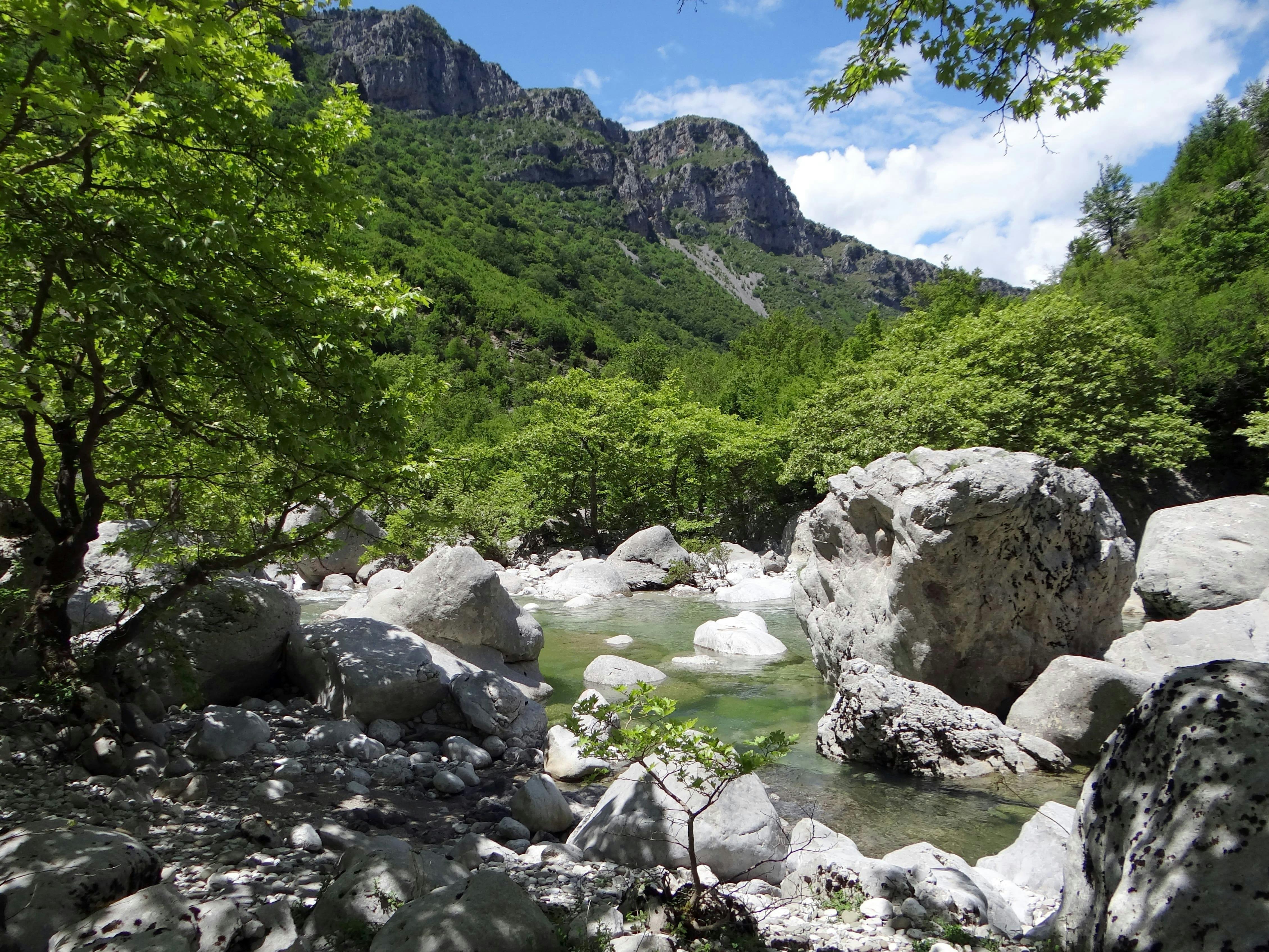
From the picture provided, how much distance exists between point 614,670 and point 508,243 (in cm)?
9368

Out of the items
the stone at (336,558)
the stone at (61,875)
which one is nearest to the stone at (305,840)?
the stone at (61,875)

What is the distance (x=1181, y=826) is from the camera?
2471mm

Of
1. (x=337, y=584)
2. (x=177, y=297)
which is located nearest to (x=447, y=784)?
(x=177, y=297)

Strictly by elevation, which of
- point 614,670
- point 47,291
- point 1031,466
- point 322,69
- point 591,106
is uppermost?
point 591,106

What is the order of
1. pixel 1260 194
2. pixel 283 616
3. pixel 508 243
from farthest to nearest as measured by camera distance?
pixel 508 243, pixel 1260 194, pixel 283 616

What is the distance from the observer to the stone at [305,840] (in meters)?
4.89

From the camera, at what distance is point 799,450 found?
28.5 meters

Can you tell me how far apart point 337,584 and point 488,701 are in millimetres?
14404

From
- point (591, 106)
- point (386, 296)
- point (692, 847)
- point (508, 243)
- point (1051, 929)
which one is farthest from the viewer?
point (591, 106)

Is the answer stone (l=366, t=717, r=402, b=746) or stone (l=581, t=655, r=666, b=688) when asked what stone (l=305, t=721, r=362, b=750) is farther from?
stone (l=581, t=655, r=666, b=688)

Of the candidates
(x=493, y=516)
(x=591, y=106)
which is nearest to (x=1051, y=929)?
(x=493, y=516)

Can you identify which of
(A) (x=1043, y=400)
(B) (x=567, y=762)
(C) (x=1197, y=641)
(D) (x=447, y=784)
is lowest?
(B) (x=567, y=762)

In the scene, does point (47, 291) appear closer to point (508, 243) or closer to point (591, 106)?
point (508, 243)

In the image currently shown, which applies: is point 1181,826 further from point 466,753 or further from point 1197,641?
point 1197,641
